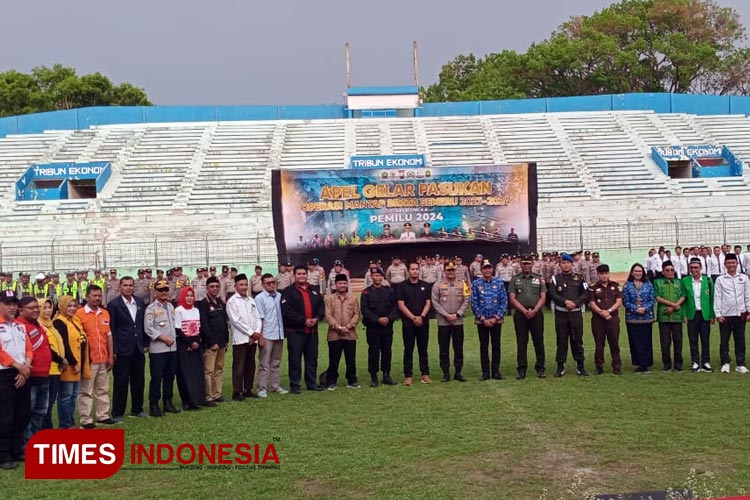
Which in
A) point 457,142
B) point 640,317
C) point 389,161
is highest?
point 457,142

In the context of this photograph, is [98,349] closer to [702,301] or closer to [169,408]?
[169,408]

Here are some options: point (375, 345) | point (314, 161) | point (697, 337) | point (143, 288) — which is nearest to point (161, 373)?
point (375, 345)

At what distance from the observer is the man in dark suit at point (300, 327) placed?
11.3 meters

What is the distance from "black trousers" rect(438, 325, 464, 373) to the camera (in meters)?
11.6

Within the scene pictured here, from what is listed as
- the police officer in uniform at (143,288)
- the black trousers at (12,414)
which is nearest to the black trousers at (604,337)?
the black trousers at (12,414)

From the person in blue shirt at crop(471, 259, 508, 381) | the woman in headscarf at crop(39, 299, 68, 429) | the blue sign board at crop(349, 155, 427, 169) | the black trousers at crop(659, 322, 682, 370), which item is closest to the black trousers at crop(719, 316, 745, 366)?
the black trousers at crop(659, 322, 682, 370)

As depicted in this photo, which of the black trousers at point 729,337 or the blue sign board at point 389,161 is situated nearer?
the black trousers at point 729,337

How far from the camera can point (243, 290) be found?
10.9m

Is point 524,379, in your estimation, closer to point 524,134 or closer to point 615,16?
point 524,134

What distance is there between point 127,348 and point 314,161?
26651mm

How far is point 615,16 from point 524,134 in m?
22.1

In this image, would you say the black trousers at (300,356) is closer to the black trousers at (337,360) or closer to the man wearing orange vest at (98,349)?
the black trousers at (337,360)

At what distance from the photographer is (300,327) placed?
11359mm

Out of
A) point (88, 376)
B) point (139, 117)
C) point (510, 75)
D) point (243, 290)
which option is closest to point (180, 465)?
point (88, 376)
